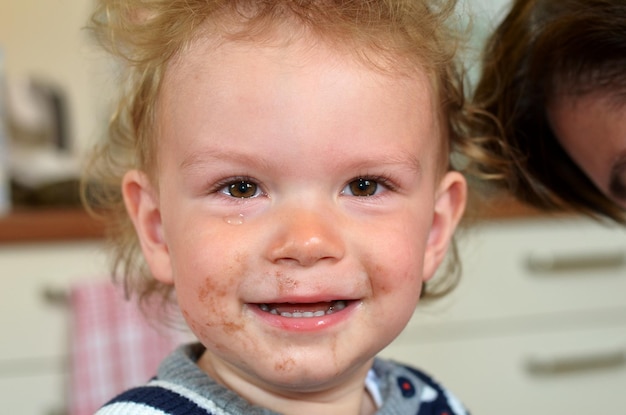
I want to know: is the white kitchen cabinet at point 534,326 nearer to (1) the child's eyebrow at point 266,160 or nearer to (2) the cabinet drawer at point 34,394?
(2) the cabinet drawer at point 34,394

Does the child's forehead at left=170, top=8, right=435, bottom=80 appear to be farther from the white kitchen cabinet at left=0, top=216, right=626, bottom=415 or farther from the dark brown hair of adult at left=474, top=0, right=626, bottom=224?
the white kitchen cabinet at left=0, top=216, right=626, bottom=415

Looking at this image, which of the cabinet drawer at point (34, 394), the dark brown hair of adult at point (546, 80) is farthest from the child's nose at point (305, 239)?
the cabinet drawer at point (34, 394)

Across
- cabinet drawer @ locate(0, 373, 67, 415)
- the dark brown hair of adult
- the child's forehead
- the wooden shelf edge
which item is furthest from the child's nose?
cabinet drawer @ locate(0, 373, 67, 415)

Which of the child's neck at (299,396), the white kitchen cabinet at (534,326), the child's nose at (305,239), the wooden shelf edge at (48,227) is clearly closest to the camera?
the child's nose at (305,239)

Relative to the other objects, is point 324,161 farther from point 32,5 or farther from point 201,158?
point 32,5

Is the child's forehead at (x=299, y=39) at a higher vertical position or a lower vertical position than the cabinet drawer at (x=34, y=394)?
higher

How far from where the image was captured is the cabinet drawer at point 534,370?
207cm

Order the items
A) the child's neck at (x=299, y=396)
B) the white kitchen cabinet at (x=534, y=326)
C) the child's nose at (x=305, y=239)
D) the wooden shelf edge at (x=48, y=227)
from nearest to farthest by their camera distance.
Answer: the child's nose at (x=305, y=239) < the child's neck at (x=299, y=396) < the wooden shelf edge at (x=48, y=227) < the white kitchen cabinet at (x=534, y=326)

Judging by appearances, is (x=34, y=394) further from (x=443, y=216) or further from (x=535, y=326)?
(x=443, y=216)

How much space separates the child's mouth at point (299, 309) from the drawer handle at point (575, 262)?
145 centimetres

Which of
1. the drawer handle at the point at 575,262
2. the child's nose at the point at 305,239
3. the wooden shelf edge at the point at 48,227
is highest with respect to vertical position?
the child's nose at the point at 305,239

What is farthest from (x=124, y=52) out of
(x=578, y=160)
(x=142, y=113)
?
(x=578, y=160)

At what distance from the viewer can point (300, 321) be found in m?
0.70

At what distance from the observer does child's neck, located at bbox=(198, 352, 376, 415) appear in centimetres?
80
